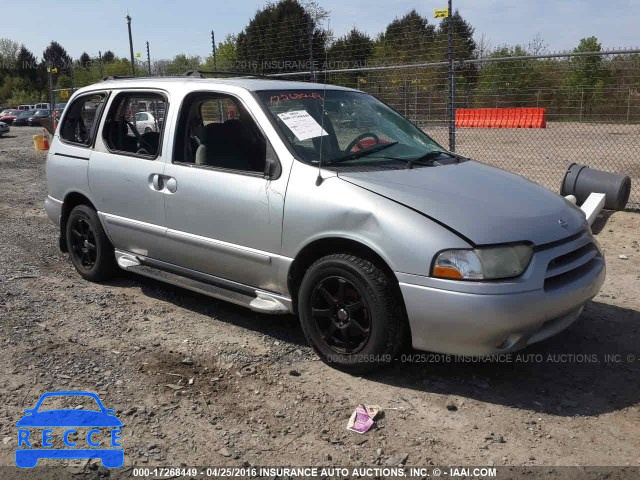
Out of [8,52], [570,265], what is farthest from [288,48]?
[8,52]

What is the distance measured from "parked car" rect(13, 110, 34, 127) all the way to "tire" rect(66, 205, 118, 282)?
43.9 metres

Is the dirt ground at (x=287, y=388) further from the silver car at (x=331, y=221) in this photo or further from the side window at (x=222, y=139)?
the side window at (x=222, y=139)

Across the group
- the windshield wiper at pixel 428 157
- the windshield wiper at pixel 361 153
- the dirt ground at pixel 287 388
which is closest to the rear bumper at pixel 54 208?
the dirt ground at pixel 287 388

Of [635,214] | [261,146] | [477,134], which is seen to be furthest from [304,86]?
[477,134]

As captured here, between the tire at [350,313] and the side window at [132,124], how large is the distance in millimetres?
2010

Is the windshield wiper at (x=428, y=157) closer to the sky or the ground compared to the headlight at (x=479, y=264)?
closer to the sky

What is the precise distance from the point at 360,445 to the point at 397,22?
1621 cm

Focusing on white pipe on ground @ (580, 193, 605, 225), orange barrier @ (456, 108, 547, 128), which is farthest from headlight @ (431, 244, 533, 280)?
orange barrier @ (456, 108, 547, 128)

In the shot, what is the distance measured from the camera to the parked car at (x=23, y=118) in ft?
147

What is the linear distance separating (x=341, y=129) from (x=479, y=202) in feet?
4.14

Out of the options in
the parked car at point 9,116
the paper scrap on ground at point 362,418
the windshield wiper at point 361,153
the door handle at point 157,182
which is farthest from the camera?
the parked car at point 9,116

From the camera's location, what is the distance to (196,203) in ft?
14.4

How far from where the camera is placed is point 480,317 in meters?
3.25

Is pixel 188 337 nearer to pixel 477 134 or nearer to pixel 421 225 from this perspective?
pixel 421 225
